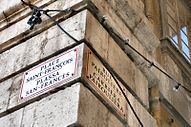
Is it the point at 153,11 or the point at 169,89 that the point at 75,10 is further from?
the point at 153,11

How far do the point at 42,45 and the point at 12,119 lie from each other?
2.47 ft

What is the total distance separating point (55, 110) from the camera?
154 inches

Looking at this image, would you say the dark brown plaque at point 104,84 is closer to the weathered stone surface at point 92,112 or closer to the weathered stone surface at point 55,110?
the weathered stone surface at point 92,112

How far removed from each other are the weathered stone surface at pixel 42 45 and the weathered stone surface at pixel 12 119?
51 centimetres

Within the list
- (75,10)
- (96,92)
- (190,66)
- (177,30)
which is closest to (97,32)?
(75,10)

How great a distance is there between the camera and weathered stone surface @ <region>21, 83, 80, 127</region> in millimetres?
3802

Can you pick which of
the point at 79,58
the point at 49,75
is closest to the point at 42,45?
the point at 49,75

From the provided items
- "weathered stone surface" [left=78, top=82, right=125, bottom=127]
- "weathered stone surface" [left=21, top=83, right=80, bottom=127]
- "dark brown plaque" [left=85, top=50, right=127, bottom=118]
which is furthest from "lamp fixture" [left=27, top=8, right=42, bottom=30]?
"weathered stone surface" [left=78, top=82, right=125, bottom=127]

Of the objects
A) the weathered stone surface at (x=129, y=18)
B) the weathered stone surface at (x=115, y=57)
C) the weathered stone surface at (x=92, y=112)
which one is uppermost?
the weathered stone surface at (x=129, y=18)

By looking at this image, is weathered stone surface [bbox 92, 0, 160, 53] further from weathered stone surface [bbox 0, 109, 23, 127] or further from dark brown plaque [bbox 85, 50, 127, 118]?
weathered stone surface [bbox 0, 109, 23, 127]

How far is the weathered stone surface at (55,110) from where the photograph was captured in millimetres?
3802

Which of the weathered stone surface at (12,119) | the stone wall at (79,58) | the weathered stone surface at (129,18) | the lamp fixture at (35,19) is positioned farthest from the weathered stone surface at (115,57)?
the weathered stone surface at (12,119)

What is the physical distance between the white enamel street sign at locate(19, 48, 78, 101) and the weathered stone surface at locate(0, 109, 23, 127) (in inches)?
5.4

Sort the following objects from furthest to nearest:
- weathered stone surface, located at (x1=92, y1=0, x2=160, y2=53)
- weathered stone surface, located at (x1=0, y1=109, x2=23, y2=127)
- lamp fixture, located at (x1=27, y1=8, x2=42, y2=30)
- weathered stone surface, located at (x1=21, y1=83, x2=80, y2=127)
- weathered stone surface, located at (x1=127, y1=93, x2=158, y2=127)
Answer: weathered stone surface, located at (x1=92, y1=0, x2=160, y2=53), lamp fixture, located at (x1=27, y1=8, x2=42, y2=30), weathered stone surface, located at (x1=127, y1=93, x2=158, y2=127), weathered stone surface, located at (x1=0, y1=109, x2=23, y2=127), weathered stone surface, located at (x1=21, y1=83, x2=80, y2=127)
